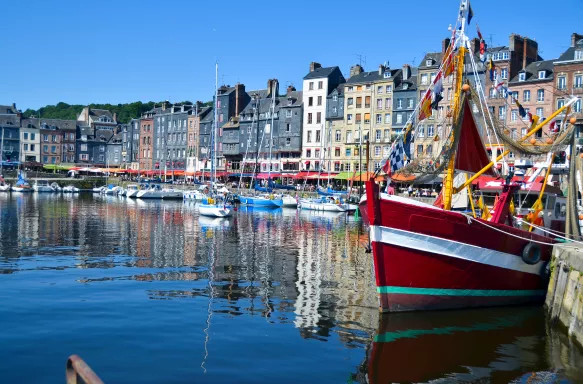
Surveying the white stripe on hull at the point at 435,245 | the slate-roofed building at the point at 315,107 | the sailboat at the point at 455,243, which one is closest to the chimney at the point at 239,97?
the slate-roofed building at the point at 315,107

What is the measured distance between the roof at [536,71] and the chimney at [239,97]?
57.4 m

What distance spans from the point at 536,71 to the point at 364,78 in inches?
1140

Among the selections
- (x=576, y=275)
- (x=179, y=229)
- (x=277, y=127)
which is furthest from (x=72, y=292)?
(x=277, y=127)

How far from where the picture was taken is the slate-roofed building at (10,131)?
138250 millimetres

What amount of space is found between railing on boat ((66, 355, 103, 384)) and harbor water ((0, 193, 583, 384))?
19.8ft

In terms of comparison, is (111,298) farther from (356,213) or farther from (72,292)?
(356,213)

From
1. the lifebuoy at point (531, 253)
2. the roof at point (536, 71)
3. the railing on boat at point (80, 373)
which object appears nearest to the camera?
the railing on boat at point (80, 373)

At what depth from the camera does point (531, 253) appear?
1925cm

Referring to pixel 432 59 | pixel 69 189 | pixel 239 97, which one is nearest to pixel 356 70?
pixel 432 59

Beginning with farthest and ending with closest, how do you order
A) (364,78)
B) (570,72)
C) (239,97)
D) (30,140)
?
(30,140)
(239,97)
(364,78)
(570,72)

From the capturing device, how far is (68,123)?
14775 cm

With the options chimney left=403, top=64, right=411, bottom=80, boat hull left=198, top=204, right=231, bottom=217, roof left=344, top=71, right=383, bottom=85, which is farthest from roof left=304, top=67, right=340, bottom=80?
boat hull left=198, top=204, right=231, bottom=217

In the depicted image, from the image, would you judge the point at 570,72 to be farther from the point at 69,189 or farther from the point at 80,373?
the point at 69,189

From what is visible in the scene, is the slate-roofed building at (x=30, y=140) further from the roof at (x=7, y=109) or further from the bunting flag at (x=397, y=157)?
the bunting flag at (x=397, y=157)
